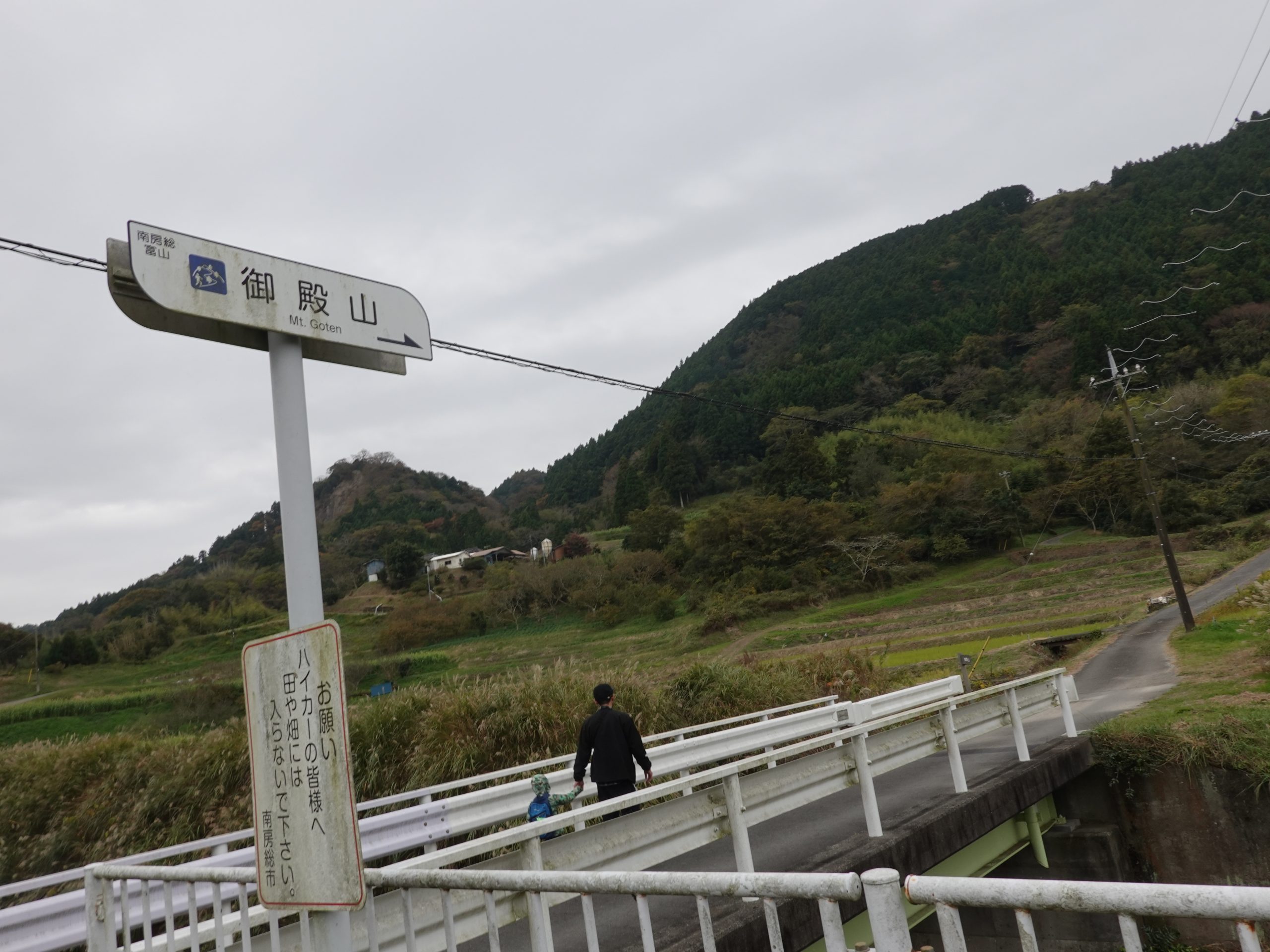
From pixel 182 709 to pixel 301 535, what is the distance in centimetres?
3219

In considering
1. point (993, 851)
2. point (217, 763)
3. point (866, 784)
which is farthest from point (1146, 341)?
point (217, 763)

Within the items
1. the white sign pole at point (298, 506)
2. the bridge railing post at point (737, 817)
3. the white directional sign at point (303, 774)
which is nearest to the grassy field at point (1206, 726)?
the bridge railing post at point (737, 817)

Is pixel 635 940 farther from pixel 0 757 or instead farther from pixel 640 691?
pixel 0 757

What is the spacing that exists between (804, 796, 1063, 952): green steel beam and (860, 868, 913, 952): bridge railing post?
3.84 meters

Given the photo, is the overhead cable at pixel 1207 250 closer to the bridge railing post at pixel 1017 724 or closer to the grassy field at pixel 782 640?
the grassy field at pixel 782 640

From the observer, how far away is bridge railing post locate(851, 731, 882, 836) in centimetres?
604

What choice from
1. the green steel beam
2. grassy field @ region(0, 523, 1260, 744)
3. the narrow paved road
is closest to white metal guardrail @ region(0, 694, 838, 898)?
the narrow paved road

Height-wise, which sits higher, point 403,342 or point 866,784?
point 403,342

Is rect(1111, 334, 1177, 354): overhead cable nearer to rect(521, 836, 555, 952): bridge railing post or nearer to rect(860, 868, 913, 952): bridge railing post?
rect(521, 836, 555, 952): bridge railing post

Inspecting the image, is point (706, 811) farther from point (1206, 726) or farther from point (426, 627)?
point (426, 627)

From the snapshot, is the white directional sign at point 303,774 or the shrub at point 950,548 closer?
the white directional sign at point 303,774

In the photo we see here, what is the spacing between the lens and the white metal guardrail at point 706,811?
13.2ft

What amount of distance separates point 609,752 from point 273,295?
4.60 metres

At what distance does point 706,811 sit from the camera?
17.2 feet
